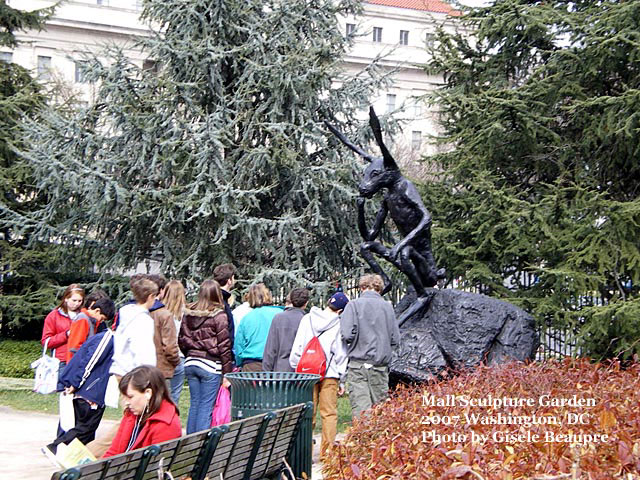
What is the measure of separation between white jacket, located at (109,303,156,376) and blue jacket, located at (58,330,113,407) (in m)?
0.14

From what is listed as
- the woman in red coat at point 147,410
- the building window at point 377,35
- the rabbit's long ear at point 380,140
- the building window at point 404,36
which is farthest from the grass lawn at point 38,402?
the building window at point 404,36

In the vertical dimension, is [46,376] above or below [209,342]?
below

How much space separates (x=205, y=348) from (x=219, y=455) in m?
2.80

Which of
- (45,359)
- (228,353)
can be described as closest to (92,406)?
(228,353)

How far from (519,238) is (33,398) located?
29.3ft

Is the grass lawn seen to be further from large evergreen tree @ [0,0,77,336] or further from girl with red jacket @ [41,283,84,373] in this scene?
large evergreen tree @ [0,0,77,336]

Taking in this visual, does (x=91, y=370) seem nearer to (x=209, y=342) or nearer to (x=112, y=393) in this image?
(x=112, y=393)

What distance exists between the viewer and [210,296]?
772 centimetres

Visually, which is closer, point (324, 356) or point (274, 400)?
point (274, 400)

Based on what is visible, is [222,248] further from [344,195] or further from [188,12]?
[188,12]

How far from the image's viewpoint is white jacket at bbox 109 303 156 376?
6879mm

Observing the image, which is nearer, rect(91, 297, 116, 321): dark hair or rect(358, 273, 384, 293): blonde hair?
rect(91, 297, 116, 321): dark hair

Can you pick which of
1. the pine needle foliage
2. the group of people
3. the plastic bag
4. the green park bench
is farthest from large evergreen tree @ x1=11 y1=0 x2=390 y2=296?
the green park bench

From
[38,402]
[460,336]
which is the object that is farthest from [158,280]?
[38,402]
